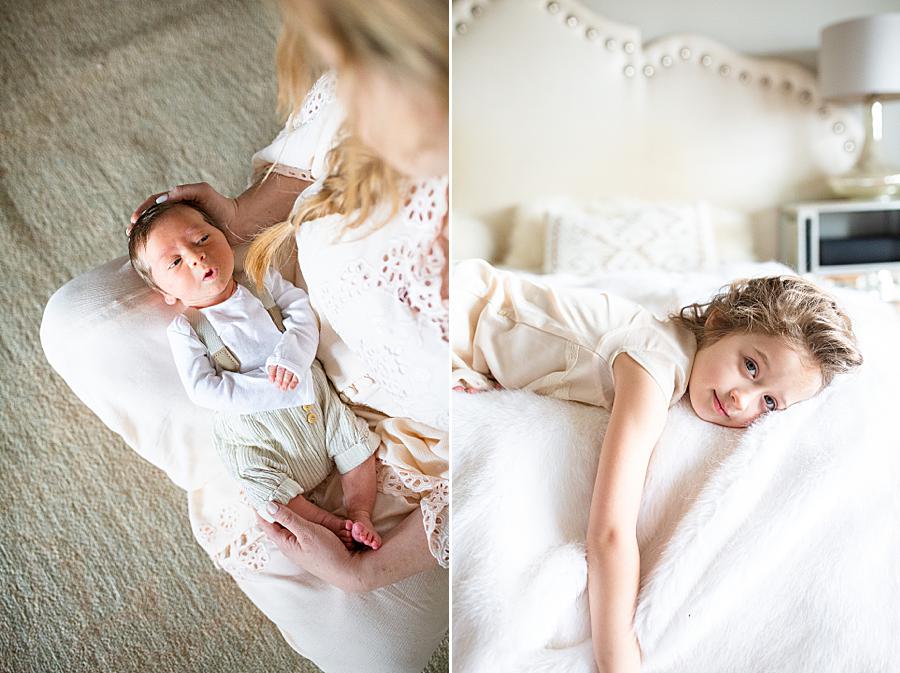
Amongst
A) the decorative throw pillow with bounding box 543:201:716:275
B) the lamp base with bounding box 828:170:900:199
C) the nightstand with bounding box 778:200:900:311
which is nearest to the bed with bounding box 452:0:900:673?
the decorative throw pillow with bounding box 543:201:716:275

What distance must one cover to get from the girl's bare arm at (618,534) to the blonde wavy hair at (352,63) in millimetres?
379

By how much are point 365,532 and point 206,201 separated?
0.43 metres

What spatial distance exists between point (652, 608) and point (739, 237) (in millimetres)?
1830

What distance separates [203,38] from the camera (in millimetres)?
892

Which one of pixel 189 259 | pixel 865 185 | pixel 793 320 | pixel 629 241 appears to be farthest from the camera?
pixel 865 185

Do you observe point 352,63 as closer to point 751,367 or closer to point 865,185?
point 751,367

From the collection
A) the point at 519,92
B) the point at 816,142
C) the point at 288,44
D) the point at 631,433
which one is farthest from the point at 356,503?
the point at 816,142

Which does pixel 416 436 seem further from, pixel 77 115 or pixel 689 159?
pixel 689 159

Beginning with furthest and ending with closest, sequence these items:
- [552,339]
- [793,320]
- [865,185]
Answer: [865,185]
[552,339]
[793,320]

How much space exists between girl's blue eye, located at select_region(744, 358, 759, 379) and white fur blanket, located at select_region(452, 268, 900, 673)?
60mm

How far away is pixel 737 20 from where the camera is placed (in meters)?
2.52

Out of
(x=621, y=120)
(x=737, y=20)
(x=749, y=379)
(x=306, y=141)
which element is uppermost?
(x=737, y=20)

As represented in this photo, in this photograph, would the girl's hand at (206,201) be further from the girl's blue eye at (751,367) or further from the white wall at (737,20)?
the white wall at (737,20)

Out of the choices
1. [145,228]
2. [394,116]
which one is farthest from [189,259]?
[394,116]
